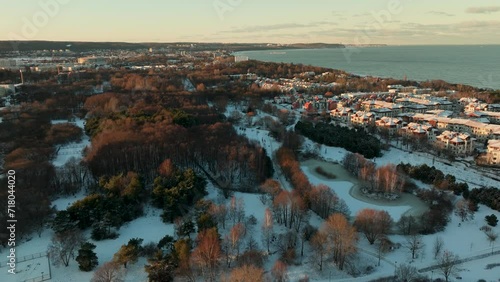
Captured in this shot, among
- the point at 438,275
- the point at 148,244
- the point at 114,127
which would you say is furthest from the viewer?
the point at 114,127

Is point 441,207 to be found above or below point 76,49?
below

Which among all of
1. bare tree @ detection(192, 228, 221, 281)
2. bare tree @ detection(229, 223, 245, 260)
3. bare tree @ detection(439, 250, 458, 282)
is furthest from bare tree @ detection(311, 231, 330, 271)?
bare tree @ detection(439, 250, 458, 282)

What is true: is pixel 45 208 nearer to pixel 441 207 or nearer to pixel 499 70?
pixel 441 207

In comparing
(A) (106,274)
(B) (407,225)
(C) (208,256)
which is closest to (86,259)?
(A) (106,274)

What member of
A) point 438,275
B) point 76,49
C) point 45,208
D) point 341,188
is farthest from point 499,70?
point 76,49

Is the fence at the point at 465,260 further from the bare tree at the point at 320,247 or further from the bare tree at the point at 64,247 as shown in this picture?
the bare tree at the point at 64,247

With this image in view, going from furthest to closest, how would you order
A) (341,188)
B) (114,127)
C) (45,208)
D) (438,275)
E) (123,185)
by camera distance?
(114,127), (341,188), (123,185), (45,208), (438,275)

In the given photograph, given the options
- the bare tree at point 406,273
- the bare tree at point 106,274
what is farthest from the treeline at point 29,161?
the bare tree at point 406,273

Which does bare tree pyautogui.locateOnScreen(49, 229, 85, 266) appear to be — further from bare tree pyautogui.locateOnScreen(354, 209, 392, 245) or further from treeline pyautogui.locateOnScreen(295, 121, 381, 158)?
treeline pyautogui.locateOnScreen(295, 121, 381, 158)
